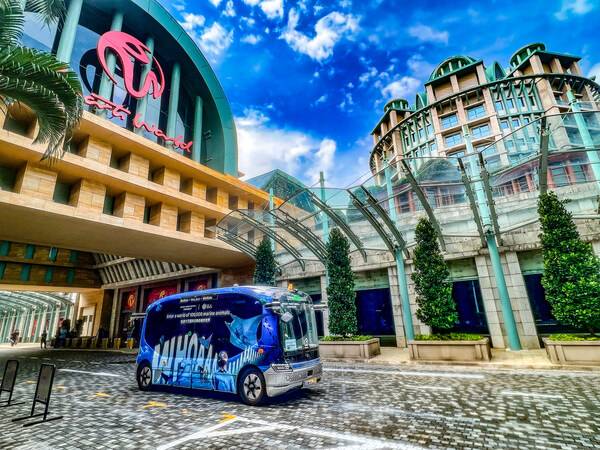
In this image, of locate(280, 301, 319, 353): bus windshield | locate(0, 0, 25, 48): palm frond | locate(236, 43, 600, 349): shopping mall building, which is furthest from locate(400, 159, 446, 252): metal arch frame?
locate(0, 0, 25, 48): palm frond

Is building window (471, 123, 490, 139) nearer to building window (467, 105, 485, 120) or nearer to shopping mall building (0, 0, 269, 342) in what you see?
building window (467, 105, 485, 120)

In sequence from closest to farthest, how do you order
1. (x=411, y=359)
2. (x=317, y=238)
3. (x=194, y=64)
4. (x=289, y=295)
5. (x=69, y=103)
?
1. (x=69, y=103)
2. (x=289, y=295)
3. (x=411, y=359)
4. (x=317, y=238)
5. (x=194, y=64)

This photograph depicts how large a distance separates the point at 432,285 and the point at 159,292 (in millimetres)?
28324

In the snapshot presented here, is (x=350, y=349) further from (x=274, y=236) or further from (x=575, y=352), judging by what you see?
(x=274, y=236)

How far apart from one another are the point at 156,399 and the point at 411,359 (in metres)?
9.82

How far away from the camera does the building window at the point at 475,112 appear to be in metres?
49.4

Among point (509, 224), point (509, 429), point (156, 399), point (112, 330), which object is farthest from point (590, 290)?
point (112, 330)

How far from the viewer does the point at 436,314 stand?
1265 cm

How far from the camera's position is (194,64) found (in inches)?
1085

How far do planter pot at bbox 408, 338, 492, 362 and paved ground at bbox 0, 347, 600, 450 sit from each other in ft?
6.41

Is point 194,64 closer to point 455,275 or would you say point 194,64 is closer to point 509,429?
point 455,275

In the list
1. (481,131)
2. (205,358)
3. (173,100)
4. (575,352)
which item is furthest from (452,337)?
(481,131)

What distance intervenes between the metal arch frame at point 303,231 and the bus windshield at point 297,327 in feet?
26.3

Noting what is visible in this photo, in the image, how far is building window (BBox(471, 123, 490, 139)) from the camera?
160ft
